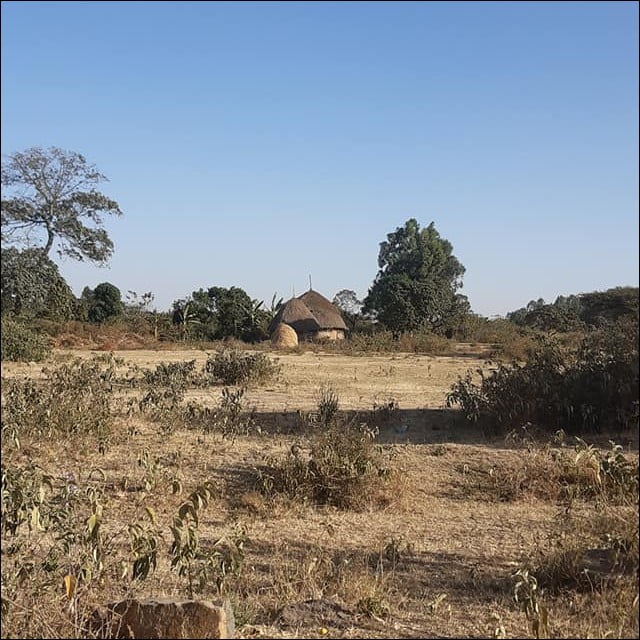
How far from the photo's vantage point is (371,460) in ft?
17.6

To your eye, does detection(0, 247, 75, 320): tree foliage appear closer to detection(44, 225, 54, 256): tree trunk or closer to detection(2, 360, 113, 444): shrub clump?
detection(44, 225, 54, 256): tree trunk

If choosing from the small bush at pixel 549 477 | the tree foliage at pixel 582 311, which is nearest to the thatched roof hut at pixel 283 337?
the tree foliage at pixel 582 311

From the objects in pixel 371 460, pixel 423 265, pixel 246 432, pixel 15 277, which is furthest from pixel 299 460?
pixel 423 265

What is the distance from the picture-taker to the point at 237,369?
11336mm

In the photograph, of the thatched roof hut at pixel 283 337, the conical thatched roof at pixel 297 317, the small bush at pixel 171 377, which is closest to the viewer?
the small bush at pixel 171 377

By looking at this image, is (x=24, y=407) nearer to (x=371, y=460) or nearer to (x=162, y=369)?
(x=371, y=460)

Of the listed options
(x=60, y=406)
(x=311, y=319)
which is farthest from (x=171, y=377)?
(x=311, y=319)

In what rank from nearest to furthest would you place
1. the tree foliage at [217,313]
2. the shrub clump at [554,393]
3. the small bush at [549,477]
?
the small bush at [549,477] < the shrub clump at [554,393] < the tree foliage at [217,313]

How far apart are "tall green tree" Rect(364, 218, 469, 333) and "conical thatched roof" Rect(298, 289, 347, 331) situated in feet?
3.76

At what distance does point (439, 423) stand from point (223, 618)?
5.38m

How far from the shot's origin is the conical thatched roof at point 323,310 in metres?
25.8

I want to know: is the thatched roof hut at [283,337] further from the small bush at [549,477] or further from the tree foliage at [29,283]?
the tree foliage at [29,283]

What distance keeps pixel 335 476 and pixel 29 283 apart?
122 inches

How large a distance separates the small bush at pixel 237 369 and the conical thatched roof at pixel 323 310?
44.9 feet
